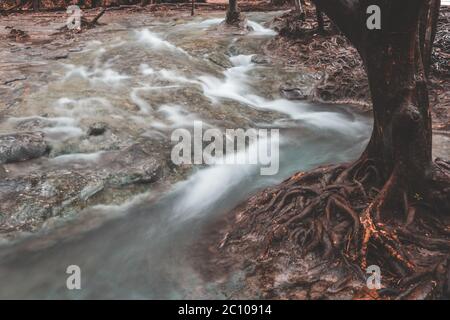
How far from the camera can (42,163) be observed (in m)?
7.43

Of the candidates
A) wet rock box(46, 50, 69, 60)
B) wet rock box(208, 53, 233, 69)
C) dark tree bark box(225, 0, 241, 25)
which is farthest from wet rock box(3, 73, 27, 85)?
dark tree bark box(225, 0, 241, 25)

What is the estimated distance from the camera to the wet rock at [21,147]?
734 centimetres

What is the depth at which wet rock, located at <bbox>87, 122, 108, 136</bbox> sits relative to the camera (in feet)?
27.5

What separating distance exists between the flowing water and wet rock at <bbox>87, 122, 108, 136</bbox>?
0.58ft

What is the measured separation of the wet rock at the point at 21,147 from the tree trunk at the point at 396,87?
514 cm

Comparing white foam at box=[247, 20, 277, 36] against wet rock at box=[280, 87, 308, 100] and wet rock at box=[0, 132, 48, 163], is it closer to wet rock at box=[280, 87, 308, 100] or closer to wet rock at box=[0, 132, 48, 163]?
wet rock at box=[280, 87, 308, 100]

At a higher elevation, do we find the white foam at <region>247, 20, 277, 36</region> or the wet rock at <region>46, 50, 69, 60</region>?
the white foam at <region>247, 20, 277, 36</region>

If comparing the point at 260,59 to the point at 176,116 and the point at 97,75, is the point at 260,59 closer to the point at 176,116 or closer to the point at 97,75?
the point at 97,75

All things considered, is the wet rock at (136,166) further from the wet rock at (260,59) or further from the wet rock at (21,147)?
the wet rock at (260,59)

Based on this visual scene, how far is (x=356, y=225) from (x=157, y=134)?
15.7ft

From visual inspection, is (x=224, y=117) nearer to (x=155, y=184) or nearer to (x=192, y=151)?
(x=192, y=151)

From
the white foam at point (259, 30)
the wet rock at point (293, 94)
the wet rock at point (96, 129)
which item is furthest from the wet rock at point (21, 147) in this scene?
the white foam at point (259, 30)
